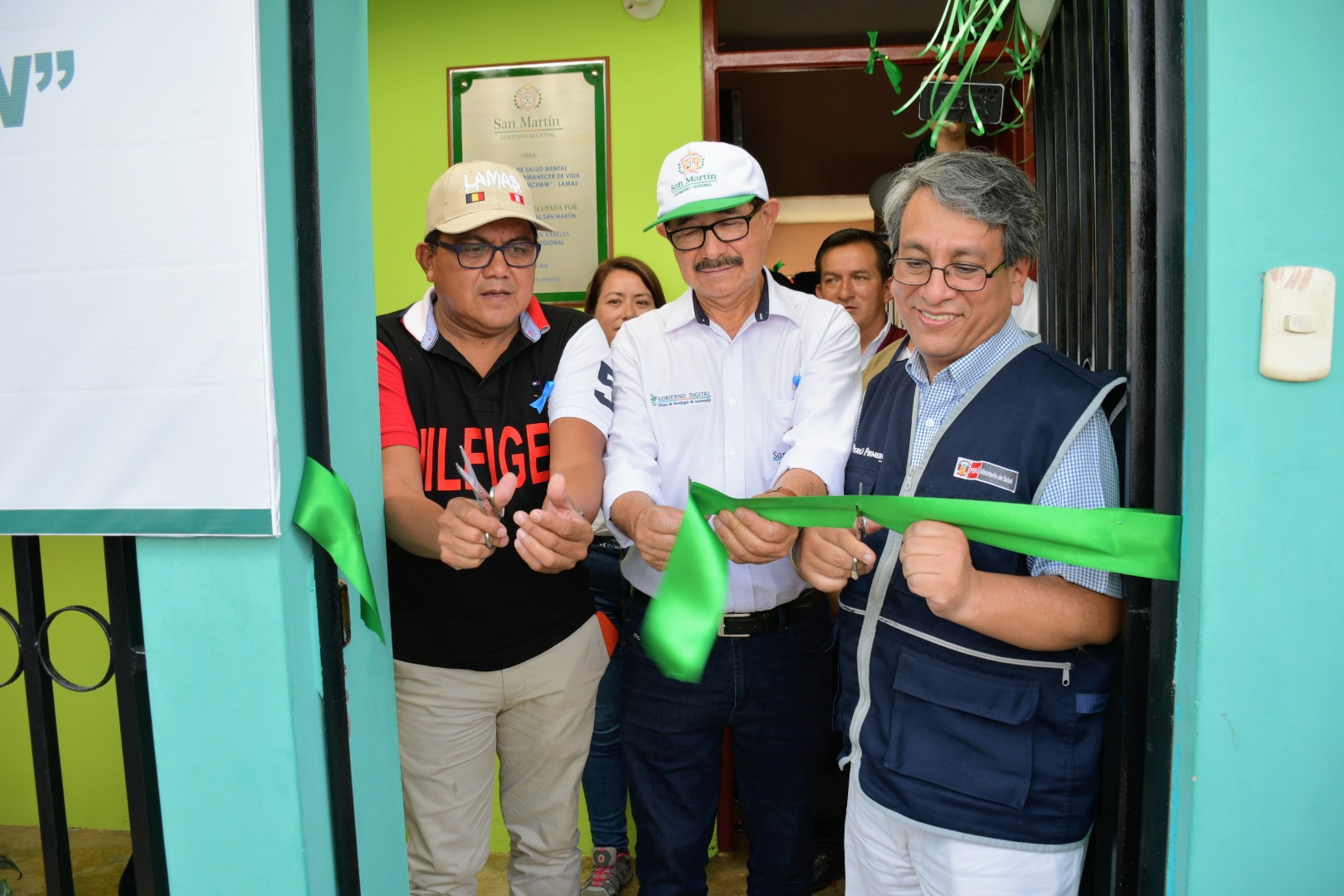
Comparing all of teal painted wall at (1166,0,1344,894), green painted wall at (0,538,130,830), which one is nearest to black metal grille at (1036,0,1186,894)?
teal painted wall at (1166,0,1344,894)

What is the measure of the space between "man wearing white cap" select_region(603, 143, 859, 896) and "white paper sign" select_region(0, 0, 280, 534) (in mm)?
1003

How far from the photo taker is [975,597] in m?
1.43

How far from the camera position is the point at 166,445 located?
1.29 meters

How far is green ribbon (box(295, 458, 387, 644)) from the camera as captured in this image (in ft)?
4.43

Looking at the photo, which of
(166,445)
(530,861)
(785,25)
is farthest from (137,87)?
(785,25)

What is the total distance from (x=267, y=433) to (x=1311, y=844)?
1.46 meters

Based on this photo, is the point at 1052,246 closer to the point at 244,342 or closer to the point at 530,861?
the point at 244,342

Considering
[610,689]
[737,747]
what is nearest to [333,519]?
[737,747]

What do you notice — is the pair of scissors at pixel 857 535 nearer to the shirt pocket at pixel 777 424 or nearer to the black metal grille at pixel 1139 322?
the black metal grille at pixel 1139 322

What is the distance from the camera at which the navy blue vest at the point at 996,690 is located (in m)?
1.52

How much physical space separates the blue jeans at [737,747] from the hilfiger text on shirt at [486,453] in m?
0.51

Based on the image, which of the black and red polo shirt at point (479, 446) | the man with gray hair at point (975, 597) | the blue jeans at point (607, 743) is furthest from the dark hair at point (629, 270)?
the man with gray hair at point (975, 597)

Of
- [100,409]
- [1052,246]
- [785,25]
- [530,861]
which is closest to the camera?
[100,409]

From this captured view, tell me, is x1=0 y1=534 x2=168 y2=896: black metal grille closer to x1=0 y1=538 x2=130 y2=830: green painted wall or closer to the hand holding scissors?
the hand holding scissors
